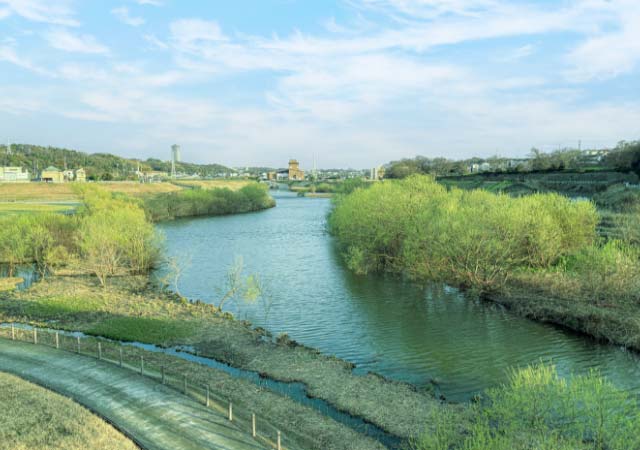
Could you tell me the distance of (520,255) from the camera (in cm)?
3928

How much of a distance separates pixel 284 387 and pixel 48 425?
969 cm

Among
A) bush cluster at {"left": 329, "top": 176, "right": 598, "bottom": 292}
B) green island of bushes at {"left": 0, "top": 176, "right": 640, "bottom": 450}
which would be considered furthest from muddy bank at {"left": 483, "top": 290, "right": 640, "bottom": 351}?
bush cluster at {"left": 329, "top": 176, "right": 598, "bottom": 292}

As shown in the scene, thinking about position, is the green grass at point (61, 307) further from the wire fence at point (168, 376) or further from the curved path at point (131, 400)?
the curved path at point (131, 400)

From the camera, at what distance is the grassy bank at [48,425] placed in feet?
50.7

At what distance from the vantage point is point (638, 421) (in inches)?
531

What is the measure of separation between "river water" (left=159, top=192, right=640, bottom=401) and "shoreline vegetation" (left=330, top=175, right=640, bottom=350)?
156 cm

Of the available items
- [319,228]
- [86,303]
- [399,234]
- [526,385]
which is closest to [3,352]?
[86,303]

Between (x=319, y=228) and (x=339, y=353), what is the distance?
192 feet

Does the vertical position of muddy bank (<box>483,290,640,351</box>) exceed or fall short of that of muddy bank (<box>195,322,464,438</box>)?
it exceeds it

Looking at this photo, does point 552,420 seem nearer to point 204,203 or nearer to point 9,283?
point 9,283

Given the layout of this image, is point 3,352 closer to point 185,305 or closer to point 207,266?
point 185,305

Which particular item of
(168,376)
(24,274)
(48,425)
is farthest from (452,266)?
(24,274)

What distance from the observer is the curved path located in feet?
53.7

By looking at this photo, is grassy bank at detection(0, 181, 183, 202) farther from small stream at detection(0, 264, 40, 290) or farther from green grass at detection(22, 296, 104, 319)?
green grass at detection(22, 296, 104, 319)
